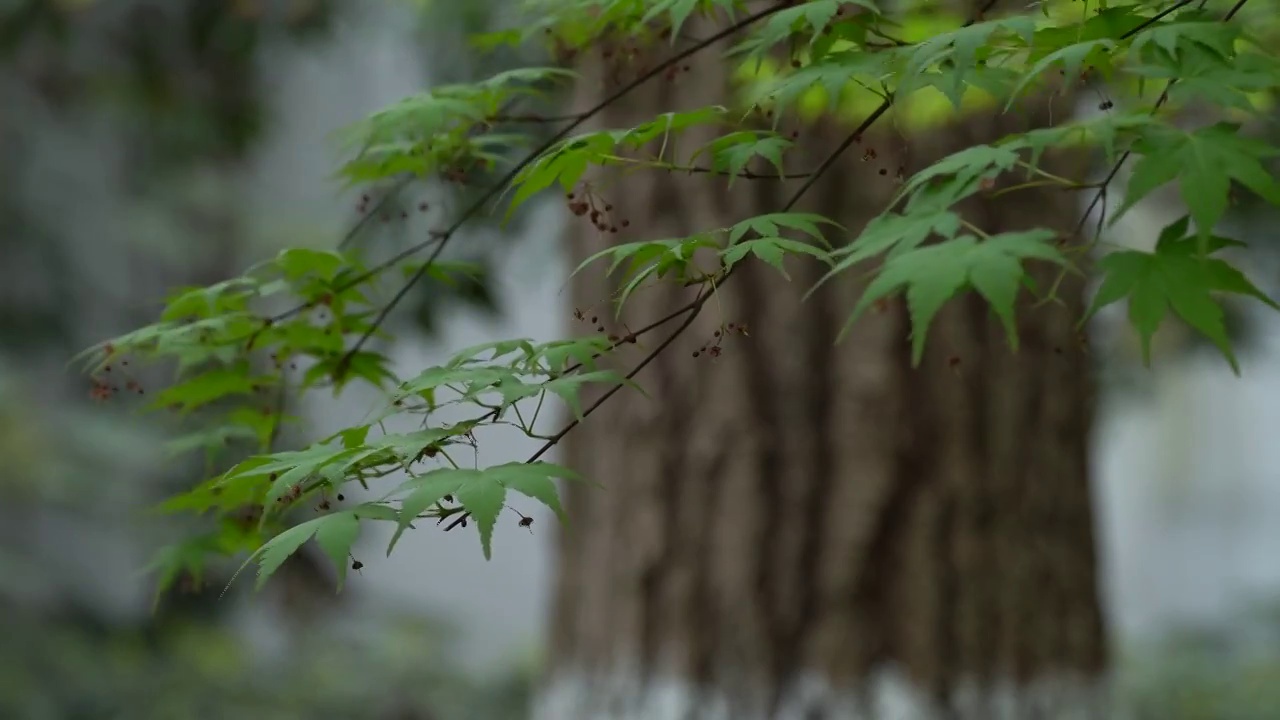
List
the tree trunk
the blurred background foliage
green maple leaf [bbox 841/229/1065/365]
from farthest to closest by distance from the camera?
1. the blurred background foliage
2. the tree trunk
3. green maple leaf [bbox 841/229/1065/365]

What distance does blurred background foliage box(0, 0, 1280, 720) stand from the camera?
316 cm

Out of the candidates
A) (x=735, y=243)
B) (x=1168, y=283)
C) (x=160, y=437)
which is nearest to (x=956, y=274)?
(x=1168, y=283)

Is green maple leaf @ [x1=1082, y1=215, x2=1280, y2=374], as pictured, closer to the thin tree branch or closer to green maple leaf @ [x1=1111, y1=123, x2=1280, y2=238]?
green maple leaf @ [x1=1111, y1=123, x2=1280, y2=238]

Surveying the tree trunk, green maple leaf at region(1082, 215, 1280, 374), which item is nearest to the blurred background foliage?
the tree trunk

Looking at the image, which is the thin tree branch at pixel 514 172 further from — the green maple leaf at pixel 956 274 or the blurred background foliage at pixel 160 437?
the blurred background foliage at pixel 160 437

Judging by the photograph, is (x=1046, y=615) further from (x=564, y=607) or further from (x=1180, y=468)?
(x=1180, y=468)

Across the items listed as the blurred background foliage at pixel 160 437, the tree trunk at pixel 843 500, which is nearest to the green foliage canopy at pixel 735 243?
the tree trunk at pixel 843 500

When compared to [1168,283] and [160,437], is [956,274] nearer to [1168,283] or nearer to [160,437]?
[1168,283]

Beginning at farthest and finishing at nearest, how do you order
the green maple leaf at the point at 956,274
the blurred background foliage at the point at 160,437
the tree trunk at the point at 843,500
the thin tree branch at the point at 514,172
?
the blurred background foliage at the point at 160,437, the tree trunk at the point at 843,500, the thin tree branch at the point at 514,172, the green maple leaf at the point at 956,274

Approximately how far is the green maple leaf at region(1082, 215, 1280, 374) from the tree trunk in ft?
3.24

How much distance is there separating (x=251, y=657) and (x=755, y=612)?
9.72 feet

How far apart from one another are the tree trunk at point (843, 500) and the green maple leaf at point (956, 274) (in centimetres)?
105

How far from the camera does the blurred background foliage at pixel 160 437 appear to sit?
3.16 meters

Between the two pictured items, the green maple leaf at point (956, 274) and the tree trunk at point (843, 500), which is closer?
the green maple leaf at point (956, 274)
